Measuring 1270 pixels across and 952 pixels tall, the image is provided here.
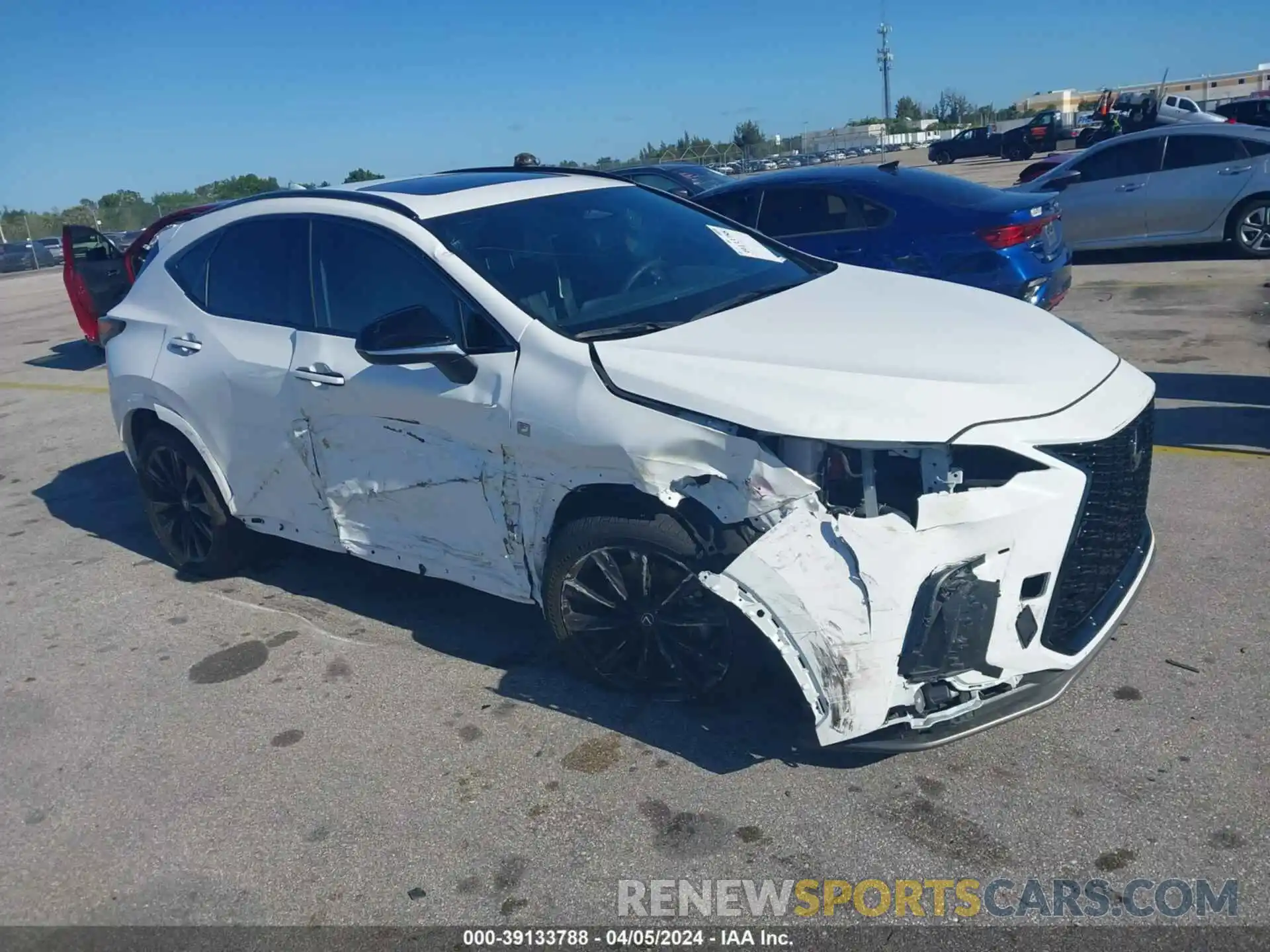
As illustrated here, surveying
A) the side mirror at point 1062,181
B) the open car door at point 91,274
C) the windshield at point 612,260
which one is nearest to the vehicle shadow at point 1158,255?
the side mirror at point 1062,181

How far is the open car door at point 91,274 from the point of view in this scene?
1159cm

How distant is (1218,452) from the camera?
5.90 m

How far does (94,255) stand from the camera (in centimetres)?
1186

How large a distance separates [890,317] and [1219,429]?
356cm

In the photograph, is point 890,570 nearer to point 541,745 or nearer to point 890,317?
point 890,317

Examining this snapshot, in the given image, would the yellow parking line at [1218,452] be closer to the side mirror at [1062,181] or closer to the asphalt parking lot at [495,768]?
the asphalt parking lot at [495,768]

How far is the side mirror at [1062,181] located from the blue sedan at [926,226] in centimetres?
380

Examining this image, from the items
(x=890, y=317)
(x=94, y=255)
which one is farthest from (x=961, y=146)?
(x=890, y=317)

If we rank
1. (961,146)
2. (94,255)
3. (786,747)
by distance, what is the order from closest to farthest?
(786,747) < (94,255) < (961,146)

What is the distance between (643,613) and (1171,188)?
10.7 metres

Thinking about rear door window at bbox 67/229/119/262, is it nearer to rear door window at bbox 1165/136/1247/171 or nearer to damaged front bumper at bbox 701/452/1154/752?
damaged front bumper at bbox 701/452/1154/752

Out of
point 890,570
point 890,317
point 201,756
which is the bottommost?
point 201,756

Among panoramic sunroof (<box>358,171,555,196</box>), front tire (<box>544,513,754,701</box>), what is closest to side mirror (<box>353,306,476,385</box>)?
front tire (<box>544,513,754,701</box>)

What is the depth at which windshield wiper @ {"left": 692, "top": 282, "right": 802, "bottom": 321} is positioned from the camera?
390 cm
